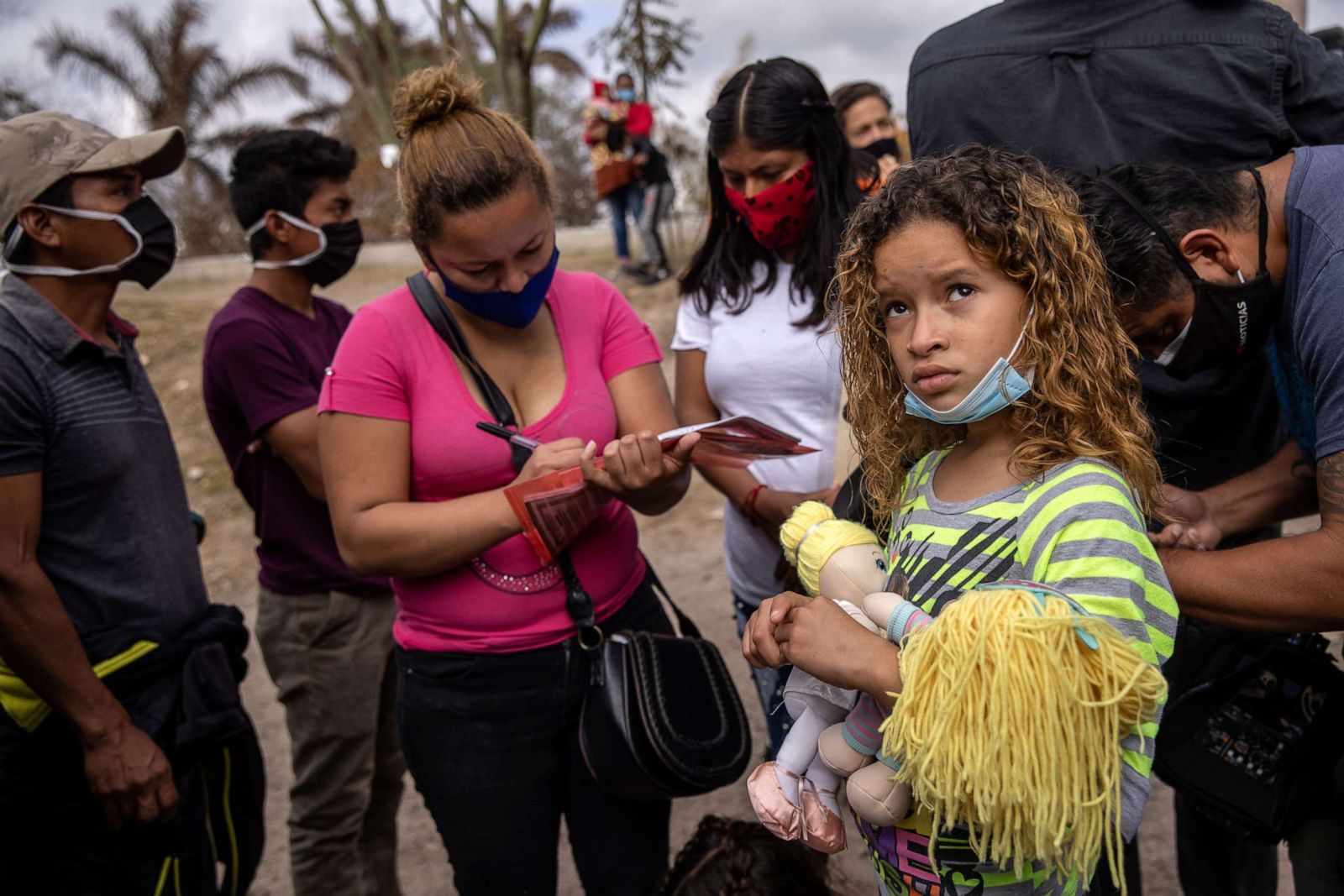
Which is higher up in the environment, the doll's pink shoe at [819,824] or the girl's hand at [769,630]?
→ the girl's hand at [769,630]

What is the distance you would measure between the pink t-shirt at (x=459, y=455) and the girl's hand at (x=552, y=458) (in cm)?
10

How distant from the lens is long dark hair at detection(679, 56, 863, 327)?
104 inches

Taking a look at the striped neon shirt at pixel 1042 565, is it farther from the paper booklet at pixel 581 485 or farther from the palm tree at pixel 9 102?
the palm tree at pixel 9 102

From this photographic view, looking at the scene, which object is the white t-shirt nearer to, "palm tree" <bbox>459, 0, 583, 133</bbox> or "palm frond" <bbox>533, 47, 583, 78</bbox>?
"palm tree" <bbox>459, 0, 583, 133</bbox>

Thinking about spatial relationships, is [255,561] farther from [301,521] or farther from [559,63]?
[559,63]

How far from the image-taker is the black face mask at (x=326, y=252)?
3.26 meters

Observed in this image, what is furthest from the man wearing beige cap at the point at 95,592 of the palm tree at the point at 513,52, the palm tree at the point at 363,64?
the palm tree at the point at 363,64

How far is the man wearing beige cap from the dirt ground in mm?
1429

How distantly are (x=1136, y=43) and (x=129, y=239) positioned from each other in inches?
99.6

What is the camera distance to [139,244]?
268cm

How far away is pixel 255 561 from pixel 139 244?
544cm

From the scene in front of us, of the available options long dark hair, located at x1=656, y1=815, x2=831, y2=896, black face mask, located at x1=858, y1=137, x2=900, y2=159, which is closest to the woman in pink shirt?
long dark hair, located at x1=656, y1=815, x2=831, y2=896

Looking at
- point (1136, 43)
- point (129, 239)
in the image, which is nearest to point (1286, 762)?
point (1136, 43)

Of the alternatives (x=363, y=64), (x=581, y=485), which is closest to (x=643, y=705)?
(x=581, y=485)
